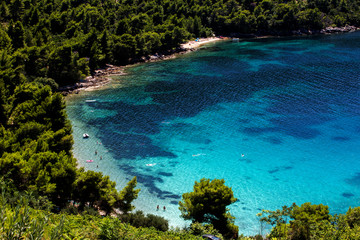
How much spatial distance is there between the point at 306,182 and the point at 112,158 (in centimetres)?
3039

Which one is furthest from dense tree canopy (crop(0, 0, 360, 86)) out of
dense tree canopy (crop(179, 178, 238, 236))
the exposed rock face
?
dense tree canopy (crop(179, 178, 238, 236))

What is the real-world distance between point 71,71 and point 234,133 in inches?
1809

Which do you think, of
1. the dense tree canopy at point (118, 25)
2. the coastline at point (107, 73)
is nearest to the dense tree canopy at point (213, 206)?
the dense tree canopy at point (118, 25)

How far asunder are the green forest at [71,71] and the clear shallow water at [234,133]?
8123mm

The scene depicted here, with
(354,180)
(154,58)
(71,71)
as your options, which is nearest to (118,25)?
(154,58)

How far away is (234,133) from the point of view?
59969mm

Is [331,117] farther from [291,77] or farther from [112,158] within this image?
[112,158]

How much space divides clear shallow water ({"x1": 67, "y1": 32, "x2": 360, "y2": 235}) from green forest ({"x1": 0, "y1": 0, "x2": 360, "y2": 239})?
812 cm

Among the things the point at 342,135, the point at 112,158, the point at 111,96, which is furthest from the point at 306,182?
the point at 111,96

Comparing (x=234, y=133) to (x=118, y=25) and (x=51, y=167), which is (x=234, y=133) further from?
(x=118, y=25)

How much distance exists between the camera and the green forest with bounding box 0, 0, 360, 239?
23641mm

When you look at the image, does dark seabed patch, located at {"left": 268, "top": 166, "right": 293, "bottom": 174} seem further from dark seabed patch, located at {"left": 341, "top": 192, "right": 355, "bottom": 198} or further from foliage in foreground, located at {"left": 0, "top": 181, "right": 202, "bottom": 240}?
foliage in foreground, located at {"left": 0, "top": 181, "right": 202, "bottom": 240}

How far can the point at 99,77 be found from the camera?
9112 centimetres

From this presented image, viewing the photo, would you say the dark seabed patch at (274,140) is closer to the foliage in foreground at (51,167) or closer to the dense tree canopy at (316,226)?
the dense tree canopy at (316,226)
